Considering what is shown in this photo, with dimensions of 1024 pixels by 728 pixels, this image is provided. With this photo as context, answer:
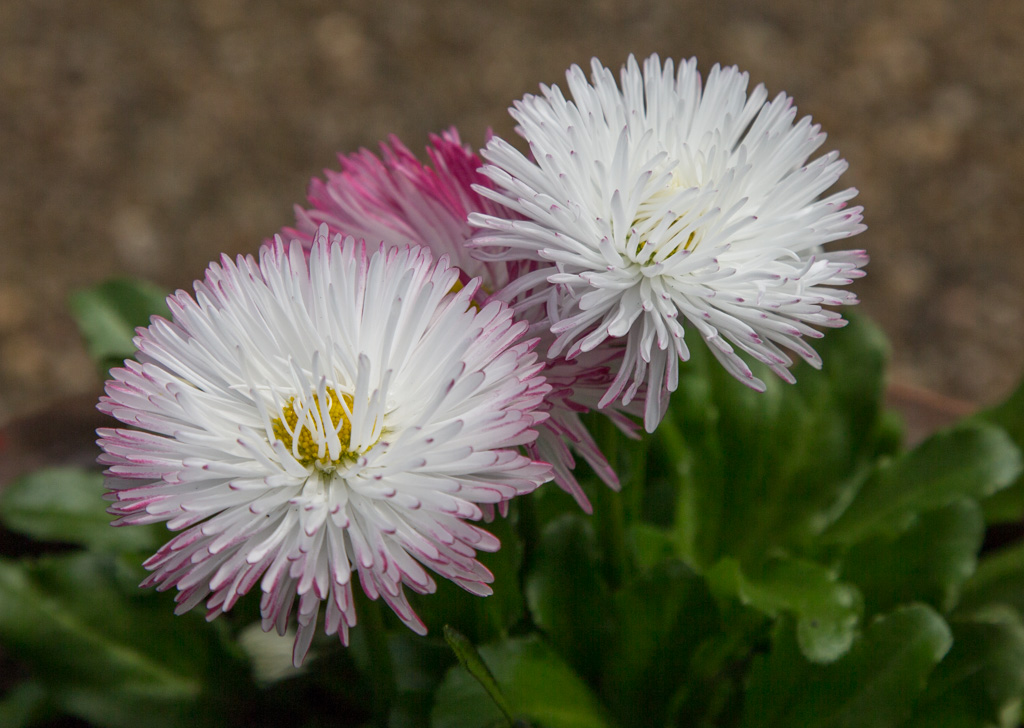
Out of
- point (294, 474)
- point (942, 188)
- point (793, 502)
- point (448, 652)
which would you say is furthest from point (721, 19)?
point (294, 474)

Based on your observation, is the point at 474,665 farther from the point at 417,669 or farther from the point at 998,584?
the point at 998,584

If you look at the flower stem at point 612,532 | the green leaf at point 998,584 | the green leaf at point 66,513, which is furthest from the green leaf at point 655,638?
the green leaf at point 66,513

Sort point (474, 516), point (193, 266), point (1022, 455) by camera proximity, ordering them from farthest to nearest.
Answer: point (193, 266), point (1022, 455), point (474, 516)

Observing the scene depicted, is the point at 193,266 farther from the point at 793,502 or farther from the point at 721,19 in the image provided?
the point at 793,502

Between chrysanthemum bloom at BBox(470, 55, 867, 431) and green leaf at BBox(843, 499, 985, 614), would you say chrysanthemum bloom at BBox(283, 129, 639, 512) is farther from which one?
green leaf at BBox(843, 499, 985, 614)

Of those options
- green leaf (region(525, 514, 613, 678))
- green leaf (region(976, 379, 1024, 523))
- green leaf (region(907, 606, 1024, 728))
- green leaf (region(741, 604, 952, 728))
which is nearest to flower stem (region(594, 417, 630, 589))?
green leaf (region(525, 514, 613, 678))

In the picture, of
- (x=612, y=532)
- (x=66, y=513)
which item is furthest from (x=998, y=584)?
(x=66, y=513)

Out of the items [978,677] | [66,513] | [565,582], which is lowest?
[978,677]
